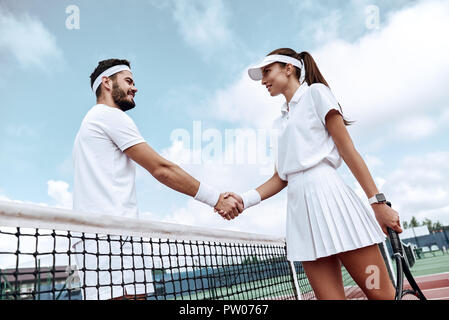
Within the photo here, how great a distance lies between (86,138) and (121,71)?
71 cm

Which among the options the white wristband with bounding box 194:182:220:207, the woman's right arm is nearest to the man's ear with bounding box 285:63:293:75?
the woman's right arm

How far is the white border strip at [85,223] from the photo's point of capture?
62.0 inches

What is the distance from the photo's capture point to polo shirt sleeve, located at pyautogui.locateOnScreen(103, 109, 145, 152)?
219 cm

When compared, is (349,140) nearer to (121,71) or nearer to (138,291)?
(138,291)

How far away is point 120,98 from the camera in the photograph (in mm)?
2566

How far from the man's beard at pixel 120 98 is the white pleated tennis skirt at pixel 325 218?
49.8 inches

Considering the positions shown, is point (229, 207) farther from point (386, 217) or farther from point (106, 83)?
point (386, 217)

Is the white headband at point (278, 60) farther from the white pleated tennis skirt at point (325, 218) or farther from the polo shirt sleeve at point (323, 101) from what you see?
the white pleated tennis skirt at point (325, 218)

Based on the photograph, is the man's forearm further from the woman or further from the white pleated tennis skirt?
the white pleated tennis skirt

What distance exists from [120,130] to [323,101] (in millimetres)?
1123

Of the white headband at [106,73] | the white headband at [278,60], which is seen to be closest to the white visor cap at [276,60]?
the white headband at [278,60]

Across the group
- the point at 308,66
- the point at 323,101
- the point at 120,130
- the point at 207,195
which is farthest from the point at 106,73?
the point at 323,101

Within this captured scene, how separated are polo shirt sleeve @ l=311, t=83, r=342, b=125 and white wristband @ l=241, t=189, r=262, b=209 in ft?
3.02
